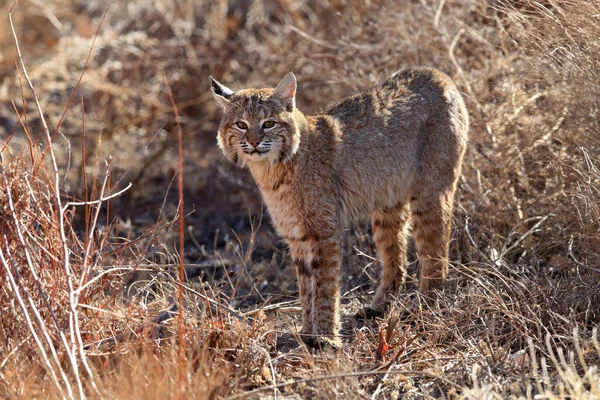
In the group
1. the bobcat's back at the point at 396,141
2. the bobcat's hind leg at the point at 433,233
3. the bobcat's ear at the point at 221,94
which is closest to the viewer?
the bobcat's ear at the point at 221,94

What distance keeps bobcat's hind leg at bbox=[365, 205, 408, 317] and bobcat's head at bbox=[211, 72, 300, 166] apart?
3.67 ft

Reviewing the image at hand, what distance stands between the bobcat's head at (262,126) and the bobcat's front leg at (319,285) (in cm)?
63

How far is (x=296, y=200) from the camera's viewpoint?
5.35m

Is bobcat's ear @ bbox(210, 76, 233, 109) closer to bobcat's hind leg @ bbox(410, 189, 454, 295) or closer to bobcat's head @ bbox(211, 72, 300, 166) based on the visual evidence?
bobcat's head @ bbox(211, 72, 300, 166)

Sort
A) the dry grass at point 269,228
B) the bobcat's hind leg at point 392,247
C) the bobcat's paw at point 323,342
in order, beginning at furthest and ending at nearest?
the bobcat's hind leg at point 392,247
the bobcat's paw at point 323,342
the dry grass at point 269,228

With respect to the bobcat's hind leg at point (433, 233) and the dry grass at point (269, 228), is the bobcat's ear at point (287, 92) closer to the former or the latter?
the dry grass at point (269, 228)

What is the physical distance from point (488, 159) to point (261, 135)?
2279mm

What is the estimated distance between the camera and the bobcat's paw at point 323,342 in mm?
5051

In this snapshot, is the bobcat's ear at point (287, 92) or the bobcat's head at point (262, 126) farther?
the bobcat's ear at point (287, 92)

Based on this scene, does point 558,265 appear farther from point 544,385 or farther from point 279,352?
point 279,352

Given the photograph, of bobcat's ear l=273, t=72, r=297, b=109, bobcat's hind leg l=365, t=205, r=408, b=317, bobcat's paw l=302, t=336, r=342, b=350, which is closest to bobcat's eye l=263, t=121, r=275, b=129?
bobcat's ear l=273, t=72, r=297, b=109

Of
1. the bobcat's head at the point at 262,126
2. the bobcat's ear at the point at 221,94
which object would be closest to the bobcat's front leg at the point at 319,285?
the bobcat's head at the point at 262,126

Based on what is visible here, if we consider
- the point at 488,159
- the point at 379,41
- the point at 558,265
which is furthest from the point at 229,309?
the point at 379,41

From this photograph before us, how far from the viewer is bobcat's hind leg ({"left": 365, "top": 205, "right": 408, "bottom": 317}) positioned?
19.8 feet
